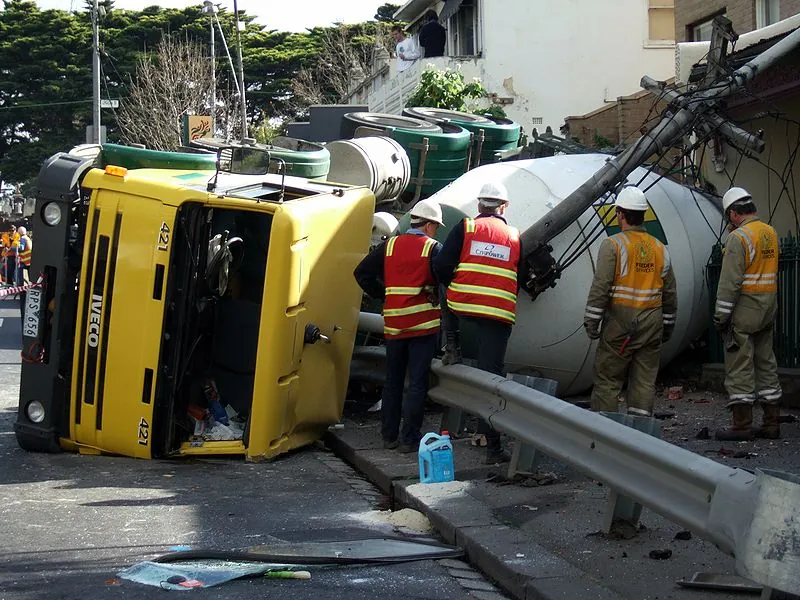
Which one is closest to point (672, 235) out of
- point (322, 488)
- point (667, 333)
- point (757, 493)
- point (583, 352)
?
point (583, 352)

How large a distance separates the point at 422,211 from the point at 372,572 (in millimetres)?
3426

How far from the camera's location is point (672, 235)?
9.82 meters

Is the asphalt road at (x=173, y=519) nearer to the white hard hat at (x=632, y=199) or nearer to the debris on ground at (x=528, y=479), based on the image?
the debris on ground at (x=528, y=479)

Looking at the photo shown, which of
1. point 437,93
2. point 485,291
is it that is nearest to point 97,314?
point 485,291

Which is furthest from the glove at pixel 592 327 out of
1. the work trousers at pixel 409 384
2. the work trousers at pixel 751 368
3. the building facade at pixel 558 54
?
the building facade at pixel 558 54

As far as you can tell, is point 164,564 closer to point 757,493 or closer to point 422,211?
point 757,493

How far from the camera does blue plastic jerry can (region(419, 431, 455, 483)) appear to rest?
6879mm

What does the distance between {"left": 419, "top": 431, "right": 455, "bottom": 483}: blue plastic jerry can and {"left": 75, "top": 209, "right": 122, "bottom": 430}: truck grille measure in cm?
230

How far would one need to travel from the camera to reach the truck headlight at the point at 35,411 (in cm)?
814

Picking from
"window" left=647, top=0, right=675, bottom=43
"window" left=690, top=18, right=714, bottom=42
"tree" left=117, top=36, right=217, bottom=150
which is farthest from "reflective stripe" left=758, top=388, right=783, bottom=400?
"tree" left=117, top=36, right=217, bottom=150

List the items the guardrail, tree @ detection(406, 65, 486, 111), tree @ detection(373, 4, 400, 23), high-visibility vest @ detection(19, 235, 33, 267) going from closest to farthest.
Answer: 1. the guardrail
2. tree @ detection(406, 65, 486, 111)
3. high-visibility vest @ detection(19, 235, 33, 267)
4. tree @ detection(373, 4, 400, 23)

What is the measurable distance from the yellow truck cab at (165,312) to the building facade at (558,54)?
2340 cm

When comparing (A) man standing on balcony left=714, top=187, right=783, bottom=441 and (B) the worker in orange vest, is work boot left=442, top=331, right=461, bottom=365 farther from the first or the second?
(B) the worker in orange vest

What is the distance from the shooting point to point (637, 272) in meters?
7.75
